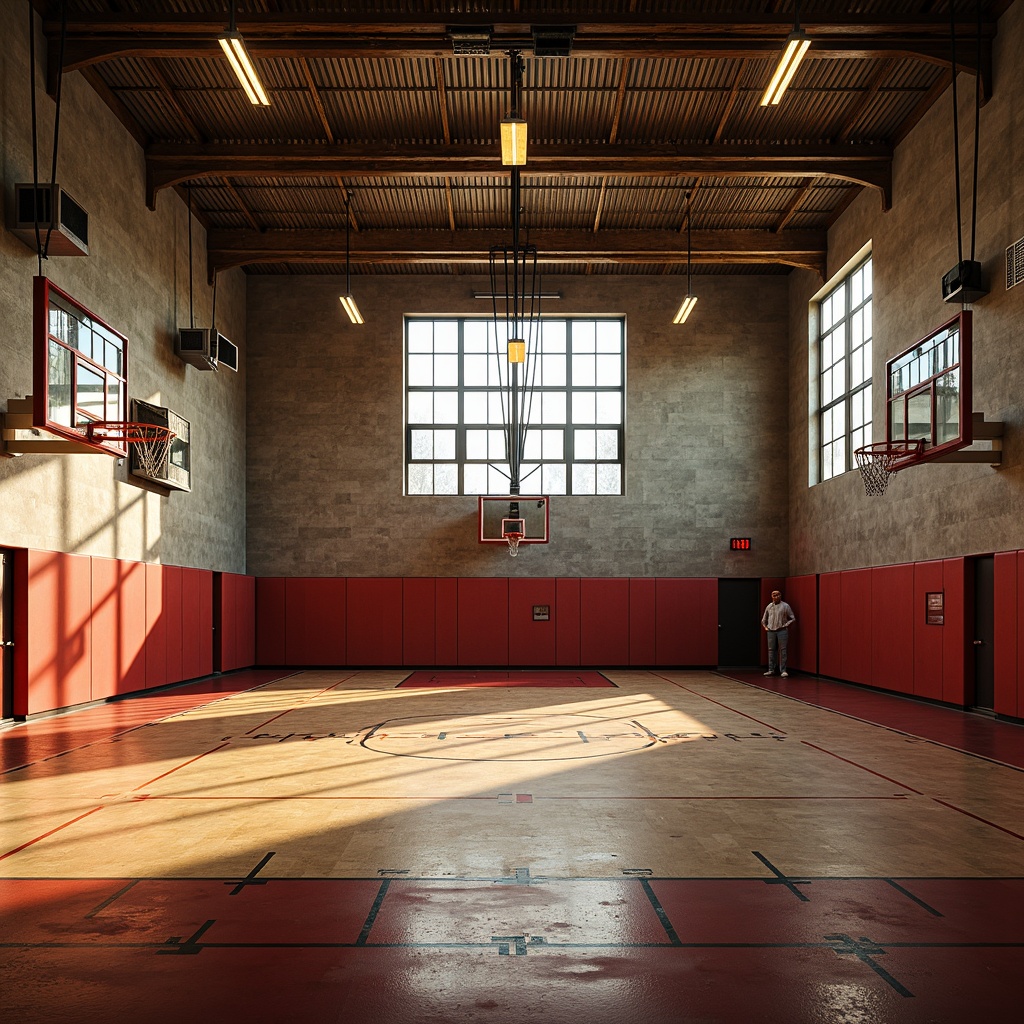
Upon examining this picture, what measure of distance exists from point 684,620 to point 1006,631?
11.5 meters

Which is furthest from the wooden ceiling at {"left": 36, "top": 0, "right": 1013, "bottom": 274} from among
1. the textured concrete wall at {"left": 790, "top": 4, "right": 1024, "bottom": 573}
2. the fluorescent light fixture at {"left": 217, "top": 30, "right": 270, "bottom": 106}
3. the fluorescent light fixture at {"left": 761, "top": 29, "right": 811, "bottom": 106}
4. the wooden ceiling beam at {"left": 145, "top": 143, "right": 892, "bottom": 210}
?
the fluorescent light fixture at {"left": 217, "top": 30, "right": 270, "bottom": 106}

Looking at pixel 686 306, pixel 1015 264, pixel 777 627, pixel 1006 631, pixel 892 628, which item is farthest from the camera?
pixel 777 627

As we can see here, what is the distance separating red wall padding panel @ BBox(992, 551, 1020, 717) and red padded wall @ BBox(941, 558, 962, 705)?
922 mm

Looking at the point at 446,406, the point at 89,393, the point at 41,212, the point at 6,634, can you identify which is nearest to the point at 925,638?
the point at 446,406

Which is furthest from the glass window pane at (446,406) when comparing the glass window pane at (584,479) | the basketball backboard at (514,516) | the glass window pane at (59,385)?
the glass window pane at (59,385)

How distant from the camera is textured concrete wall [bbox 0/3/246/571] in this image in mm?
12914

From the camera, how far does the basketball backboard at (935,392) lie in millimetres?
12609

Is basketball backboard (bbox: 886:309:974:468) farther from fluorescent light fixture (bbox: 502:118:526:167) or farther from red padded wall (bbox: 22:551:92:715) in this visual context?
red padded wall (bbox: 22:551:92:715)

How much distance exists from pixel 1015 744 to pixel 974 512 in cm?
437

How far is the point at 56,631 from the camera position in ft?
46.5

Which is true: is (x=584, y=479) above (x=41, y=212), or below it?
below

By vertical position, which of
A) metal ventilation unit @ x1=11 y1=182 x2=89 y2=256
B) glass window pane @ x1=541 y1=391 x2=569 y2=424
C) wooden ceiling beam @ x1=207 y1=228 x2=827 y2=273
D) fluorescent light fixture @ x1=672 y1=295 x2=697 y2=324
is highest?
wooden ceiling beam @ x1=207 y1=228 x2=827 y2=273

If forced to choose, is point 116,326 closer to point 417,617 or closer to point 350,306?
point 350,306

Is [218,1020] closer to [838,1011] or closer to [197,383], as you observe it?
[838,1011]
